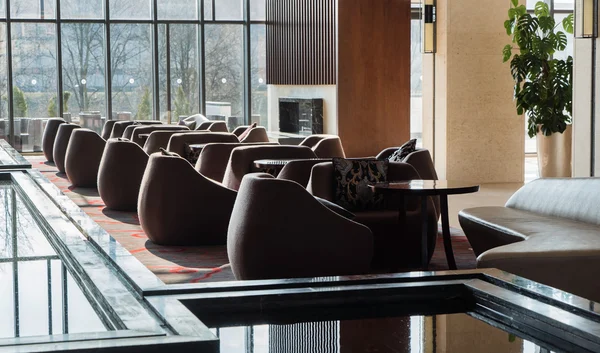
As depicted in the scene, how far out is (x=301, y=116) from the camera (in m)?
15.8

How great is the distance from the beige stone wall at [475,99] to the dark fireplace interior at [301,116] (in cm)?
280

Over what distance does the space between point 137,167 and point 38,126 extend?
9.19m

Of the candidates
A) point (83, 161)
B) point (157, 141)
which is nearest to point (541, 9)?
point (157, 141)

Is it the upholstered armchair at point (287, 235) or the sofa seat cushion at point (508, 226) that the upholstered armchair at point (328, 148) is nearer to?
the sofa seat cushion at point (508, 226)

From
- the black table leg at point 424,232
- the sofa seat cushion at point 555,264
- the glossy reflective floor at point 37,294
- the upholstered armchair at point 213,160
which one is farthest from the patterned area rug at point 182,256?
the glossy reflective floor at point 37,294

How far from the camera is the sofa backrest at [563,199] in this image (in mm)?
5520

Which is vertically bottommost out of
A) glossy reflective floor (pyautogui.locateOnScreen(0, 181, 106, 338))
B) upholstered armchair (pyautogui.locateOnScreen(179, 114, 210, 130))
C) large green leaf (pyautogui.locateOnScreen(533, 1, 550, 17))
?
glossy reflective floor (pyautogui.locateOnScreen(0, 181, 106, 338))

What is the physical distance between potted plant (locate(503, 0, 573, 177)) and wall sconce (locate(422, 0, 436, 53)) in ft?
3.36

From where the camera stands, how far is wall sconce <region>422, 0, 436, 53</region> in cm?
1240

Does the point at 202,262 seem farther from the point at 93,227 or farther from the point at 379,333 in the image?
the point at 379,333

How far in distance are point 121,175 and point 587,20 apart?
194 inches

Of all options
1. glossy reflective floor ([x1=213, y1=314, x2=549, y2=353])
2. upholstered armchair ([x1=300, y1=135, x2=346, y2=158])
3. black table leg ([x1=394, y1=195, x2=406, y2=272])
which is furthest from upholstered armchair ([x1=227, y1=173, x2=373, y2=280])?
upholstered armchair ([x1=300, y1=135, x2=346, y2=158])

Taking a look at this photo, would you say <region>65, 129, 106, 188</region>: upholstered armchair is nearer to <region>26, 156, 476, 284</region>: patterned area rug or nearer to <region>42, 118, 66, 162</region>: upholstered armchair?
<region>26, 156, 476, 284</region>: patterned area rug

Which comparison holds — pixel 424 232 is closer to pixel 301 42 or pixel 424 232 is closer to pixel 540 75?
pixel 540 75
